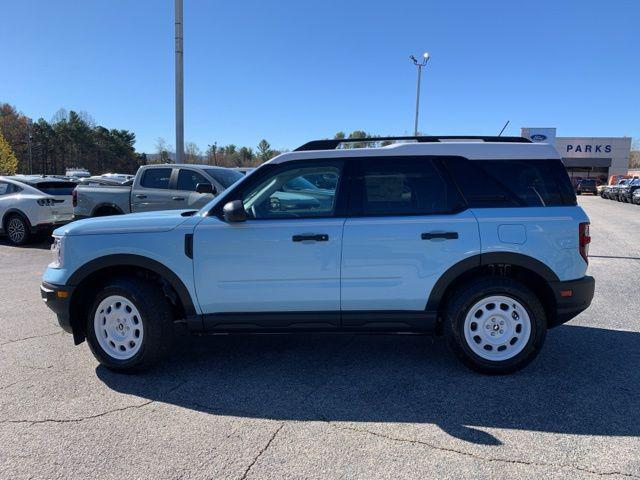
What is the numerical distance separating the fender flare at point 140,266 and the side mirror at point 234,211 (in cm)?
68

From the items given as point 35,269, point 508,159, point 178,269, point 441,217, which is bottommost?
point 35,269

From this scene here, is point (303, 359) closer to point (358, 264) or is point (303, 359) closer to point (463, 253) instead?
point (358, 264)

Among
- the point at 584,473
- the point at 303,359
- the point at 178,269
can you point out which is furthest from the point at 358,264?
the point at 584,473

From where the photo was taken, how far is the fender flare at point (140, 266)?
4035mm

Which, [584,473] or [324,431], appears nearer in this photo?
[584,473]

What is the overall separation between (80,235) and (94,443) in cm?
179

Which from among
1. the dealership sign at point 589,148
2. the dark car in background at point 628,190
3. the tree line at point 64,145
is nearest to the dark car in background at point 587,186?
the dealership sign at point 589,148

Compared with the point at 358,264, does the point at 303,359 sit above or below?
below

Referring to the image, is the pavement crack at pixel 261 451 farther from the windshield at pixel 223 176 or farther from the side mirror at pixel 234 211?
the windshield at pixel 223 176

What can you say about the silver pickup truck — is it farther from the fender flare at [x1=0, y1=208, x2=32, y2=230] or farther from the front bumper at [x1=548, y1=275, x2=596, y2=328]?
the front bumper at [x1=548, y1=275, x2=596, y2=328]

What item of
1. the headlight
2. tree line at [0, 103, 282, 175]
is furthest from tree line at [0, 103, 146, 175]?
the headlight

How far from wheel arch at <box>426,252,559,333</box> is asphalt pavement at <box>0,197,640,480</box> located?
61 centimetres

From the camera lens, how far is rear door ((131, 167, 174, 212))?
10.2 metres

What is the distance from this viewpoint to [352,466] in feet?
9.30
